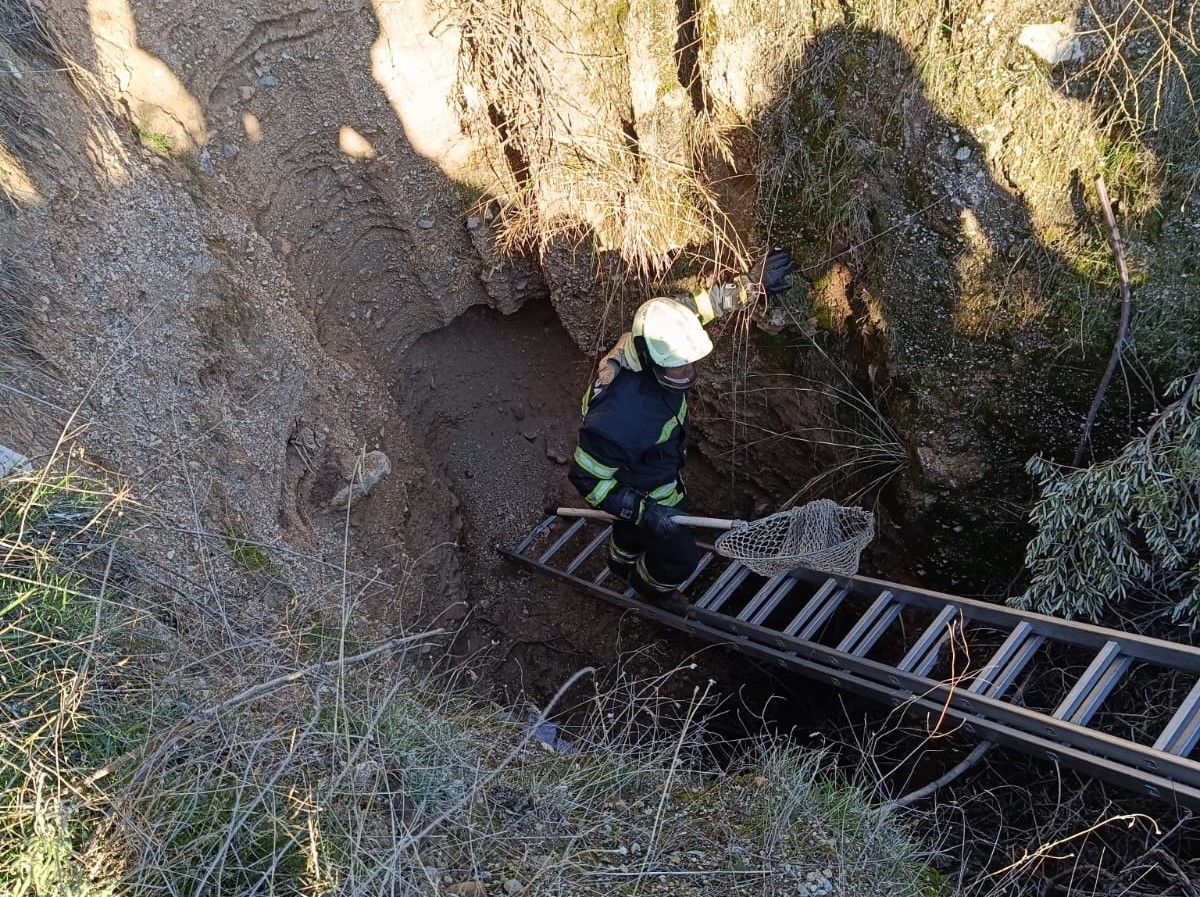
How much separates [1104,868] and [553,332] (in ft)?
13.1

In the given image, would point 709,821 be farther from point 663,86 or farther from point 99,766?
point 663,86

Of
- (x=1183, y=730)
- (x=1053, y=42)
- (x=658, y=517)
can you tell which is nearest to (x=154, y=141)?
(x=658, y=517)

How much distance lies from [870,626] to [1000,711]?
2.57 feet

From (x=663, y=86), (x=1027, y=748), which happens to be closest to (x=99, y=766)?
(x=1027, y=748)

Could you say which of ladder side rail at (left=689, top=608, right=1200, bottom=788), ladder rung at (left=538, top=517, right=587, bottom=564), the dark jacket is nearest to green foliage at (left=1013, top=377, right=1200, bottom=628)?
ladder side rail at (left=689, top=608, right=1200, bottom=788)

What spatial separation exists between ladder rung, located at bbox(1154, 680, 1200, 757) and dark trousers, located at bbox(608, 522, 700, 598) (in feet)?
6.36

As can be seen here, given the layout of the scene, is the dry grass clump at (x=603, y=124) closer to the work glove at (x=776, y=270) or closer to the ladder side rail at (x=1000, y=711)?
the work glove at (x=776, y=270)

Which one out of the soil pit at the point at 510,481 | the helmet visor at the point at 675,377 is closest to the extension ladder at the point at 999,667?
the soil pit at the point at 510,481

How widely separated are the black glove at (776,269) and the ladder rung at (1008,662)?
182cm

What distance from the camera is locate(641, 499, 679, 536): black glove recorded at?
3.67 metres

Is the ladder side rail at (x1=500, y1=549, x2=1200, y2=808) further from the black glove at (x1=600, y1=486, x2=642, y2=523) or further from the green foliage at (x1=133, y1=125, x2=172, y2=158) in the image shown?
the green foliage at (x1=133, y1=125, x2=172, y2=158)

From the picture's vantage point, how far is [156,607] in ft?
8.52

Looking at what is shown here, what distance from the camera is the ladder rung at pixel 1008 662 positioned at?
2.94 m

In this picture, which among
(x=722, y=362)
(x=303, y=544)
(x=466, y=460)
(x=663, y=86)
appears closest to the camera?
(x=303, y=544)
